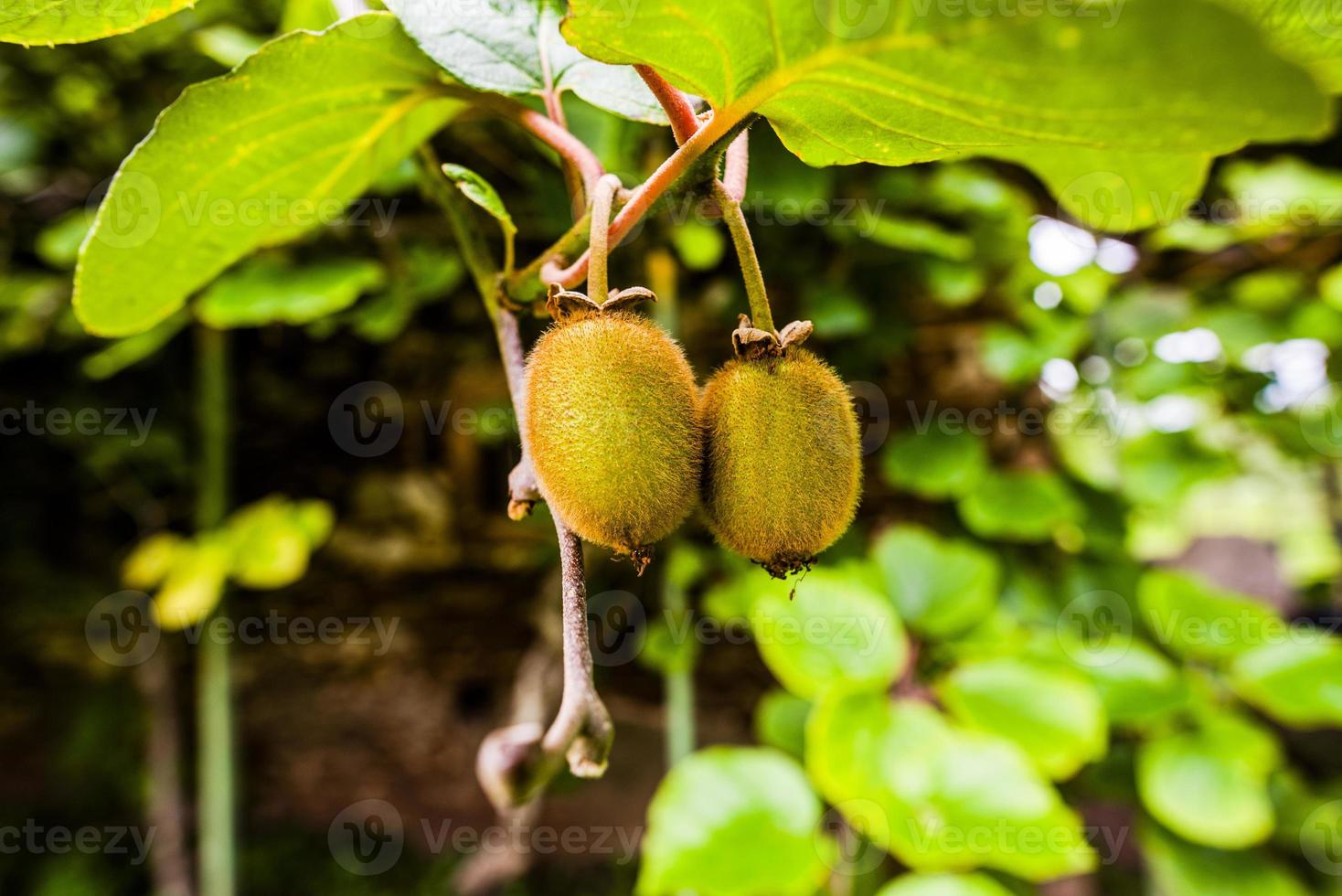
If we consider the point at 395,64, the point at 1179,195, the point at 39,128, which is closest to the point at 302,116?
the point at 395,64

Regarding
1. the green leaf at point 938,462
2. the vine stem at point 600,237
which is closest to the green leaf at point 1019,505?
the green leaf at point 938,462

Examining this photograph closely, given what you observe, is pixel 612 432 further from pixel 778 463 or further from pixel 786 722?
pixel 786 722

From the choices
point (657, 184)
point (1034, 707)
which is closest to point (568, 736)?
point (657, 184)

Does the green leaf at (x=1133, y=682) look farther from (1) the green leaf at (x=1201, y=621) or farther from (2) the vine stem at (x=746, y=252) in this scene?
(2) the vine stem at (x=746, y=252)

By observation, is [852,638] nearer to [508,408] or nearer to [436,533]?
[508,408]

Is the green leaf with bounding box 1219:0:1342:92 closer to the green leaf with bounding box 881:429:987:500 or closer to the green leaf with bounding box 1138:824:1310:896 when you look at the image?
the green leaf with bounding box 881:429:987:500

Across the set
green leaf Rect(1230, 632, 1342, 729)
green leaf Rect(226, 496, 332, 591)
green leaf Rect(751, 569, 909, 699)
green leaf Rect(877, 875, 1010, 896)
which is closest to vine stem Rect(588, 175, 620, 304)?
green leaf Rect(751, 569, 909, 699)
